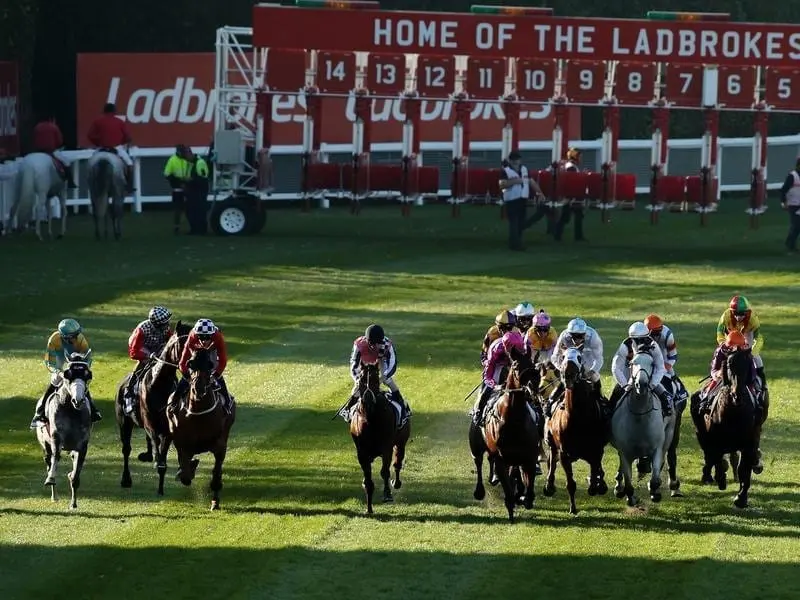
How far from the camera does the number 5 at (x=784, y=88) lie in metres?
32.0

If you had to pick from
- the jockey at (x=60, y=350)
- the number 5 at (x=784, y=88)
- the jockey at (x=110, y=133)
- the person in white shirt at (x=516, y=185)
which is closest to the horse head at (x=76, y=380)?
the jockey at (x=60, y=350)

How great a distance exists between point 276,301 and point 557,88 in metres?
8.53

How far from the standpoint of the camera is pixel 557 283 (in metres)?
28.5

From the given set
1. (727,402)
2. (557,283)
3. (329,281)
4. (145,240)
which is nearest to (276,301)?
(329,281)

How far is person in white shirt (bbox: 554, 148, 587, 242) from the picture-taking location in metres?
31.8

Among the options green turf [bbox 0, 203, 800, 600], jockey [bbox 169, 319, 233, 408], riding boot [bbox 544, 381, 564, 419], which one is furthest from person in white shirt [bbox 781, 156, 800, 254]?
jockey [bbox 169, 319, 233, 408]

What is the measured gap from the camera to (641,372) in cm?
1442

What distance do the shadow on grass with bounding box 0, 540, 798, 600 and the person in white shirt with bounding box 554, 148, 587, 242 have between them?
62.0 ft

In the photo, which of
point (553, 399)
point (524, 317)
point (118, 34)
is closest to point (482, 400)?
point (553, 399)

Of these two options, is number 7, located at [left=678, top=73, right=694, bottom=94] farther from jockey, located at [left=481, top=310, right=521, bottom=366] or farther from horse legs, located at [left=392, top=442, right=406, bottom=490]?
horse legs, located at [left=392, top=442, right=406, bottom=490]

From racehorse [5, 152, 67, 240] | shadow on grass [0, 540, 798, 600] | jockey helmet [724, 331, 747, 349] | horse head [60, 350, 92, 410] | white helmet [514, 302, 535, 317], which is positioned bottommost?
shadow on grass [0, 540, 798, 600]

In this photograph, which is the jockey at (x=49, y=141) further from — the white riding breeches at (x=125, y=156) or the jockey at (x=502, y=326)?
the jockey at (x=502, y=326)

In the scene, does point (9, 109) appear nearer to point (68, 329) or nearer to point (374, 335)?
point (68, 329)

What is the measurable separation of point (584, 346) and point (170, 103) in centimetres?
2524
